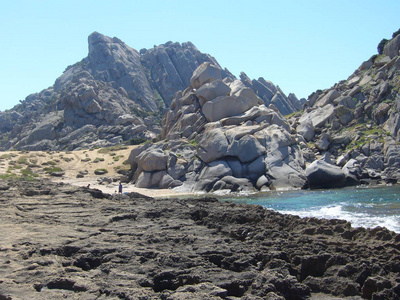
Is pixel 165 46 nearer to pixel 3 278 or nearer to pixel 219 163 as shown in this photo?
pixel 219 163

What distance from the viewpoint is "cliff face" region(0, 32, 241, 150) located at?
291 feet

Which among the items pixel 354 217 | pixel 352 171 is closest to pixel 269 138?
pixel 352 171

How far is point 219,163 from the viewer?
41719 millimetres

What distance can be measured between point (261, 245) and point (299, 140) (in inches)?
1474

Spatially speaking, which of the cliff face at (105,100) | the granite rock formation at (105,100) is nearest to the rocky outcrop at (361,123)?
the granite rock formation at (105,100)

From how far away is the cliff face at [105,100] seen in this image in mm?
88812

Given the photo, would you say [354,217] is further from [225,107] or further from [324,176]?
[225,107]

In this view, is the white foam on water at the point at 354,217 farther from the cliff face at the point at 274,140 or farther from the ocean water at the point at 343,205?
the cliff face at the point at 274,140

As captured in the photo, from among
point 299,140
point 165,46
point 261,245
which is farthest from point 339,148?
point 165,46

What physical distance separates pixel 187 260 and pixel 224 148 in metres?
32.8

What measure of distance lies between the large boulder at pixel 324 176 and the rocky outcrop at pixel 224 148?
203 cm

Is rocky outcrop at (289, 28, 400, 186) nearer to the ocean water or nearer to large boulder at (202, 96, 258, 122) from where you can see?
the ocean water

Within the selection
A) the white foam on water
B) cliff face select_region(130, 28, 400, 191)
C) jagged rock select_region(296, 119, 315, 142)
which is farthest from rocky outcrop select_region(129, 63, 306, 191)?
the white foam on water

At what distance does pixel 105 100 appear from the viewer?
96.4 m
